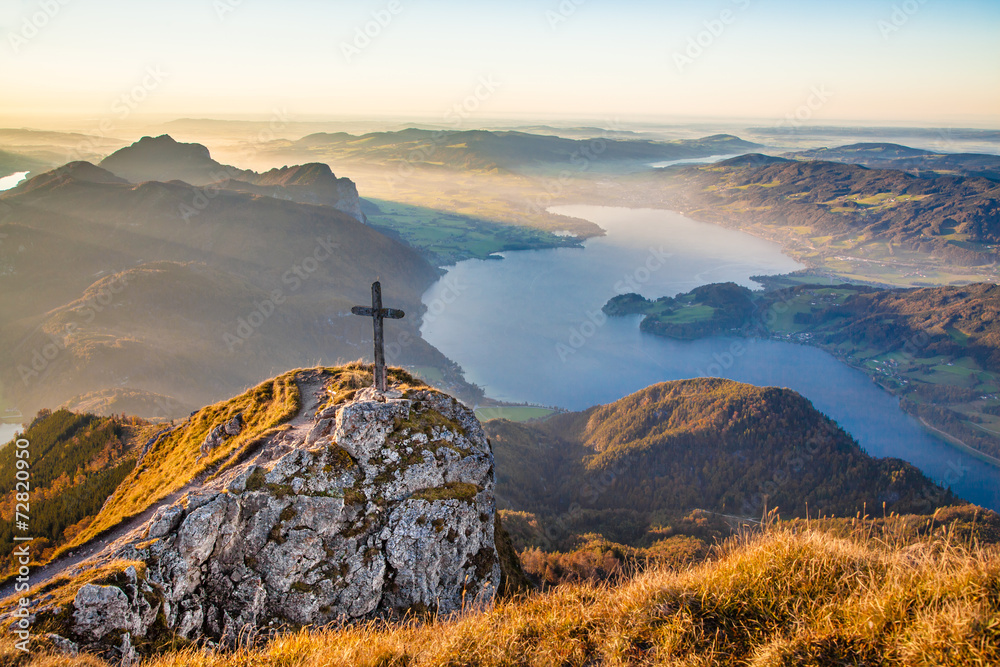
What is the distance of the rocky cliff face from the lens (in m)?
6.82

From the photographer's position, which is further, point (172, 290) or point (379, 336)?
point (172, 290)

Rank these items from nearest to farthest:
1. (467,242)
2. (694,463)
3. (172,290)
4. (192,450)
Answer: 1. (192,450)
2. (694,463)
3. (172,290)
4. (467,242)

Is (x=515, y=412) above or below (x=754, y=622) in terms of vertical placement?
below

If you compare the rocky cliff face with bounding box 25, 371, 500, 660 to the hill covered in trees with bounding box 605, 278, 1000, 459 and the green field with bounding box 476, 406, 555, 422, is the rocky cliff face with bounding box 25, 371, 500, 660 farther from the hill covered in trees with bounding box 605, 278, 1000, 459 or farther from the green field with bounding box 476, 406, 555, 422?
the hill covered in trees with bounding box 605, 278, 1000, 459

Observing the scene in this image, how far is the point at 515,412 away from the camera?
80000 mm

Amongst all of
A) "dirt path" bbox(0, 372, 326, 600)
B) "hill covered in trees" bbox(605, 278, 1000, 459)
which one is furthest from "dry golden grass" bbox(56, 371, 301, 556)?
"hill covered in trees" bbox(605, 278, 1000, 459)

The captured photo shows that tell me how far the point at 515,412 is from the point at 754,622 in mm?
76413

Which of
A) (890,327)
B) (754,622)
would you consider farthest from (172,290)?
(890,327)

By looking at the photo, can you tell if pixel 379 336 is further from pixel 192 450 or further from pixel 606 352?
pixel 606 352

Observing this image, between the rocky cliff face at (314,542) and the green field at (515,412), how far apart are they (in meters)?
66.0

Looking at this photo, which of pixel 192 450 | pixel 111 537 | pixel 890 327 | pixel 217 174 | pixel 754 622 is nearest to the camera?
pixel 754 622

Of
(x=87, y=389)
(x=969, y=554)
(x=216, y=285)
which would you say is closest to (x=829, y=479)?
(x=969, y=554)

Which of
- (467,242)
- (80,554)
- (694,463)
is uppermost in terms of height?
(467,242)

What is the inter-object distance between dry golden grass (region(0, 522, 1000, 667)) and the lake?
272ft
